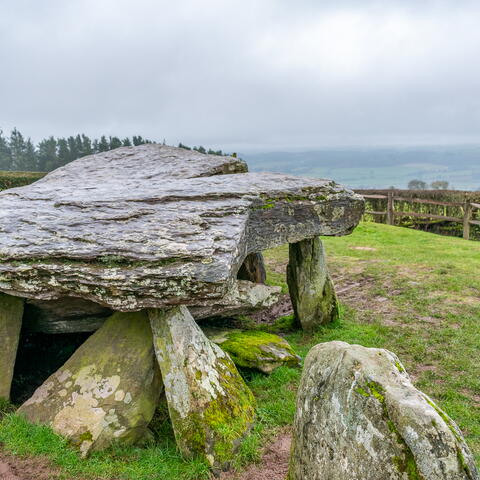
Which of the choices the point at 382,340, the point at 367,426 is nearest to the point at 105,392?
the point at 367,426

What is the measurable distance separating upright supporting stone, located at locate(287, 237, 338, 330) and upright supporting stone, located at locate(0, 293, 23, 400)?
492cm

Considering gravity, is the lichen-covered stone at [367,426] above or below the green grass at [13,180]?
below

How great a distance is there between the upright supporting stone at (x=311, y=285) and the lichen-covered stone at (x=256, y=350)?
152cm

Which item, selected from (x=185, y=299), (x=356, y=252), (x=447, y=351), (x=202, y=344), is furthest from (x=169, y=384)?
(x=356, y=252)

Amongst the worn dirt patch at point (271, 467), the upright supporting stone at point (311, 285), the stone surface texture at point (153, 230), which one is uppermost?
the stone surface texture at point (153, 230)

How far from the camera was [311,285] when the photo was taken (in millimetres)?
9062

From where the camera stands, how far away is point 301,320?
29.8 ft

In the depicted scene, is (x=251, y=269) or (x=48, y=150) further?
(x=48, y=150)

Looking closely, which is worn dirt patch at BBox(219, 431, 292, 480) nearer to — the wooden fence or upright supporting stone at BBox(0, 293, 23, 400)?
upright supporting stone at BBox(0, 293, 23, 400)

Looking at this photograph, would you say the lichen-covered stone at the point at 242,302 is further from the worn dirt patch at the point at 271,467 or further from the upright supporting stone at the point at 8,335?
the worn dirt patch at the point at 271,467

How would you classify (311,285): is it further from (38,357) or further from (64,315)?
(38,357)

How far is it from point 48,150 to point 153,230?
43672mm

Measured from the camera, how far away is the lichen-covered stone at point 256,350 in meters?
6.97

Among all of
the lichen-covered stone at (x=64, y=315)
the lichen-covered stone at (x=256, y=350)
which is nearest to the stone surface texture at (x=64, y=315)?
the lichen-covered stone at (x=64, y=315)
